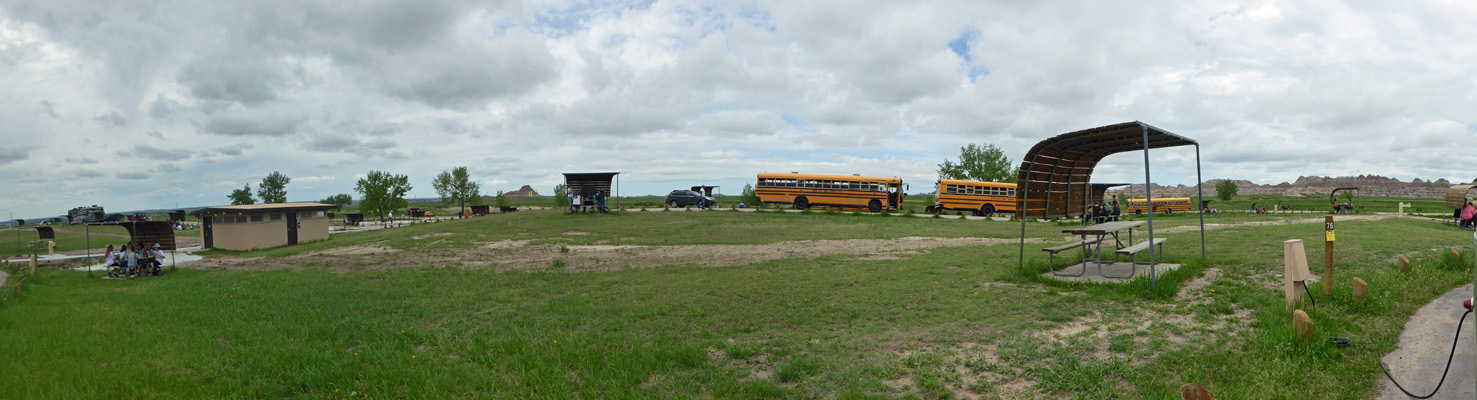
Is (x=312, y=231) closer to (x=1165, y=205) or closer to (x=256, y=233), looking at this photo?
(x=256, y=233)

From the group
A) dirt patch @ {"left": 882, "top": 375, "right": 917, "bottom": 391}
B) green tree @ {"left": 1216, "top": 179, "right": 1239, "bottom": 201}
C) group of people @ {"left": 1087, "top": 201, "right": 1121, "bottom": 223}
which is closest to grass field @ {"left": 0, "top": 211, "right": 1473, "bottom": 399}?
dirt patch @ {"left": 882, "top": 375, "right": 917, "bottom": 391}

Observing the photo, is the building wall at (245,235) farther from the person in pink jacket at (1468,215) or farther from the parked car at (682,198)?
the person in pink jacket at (1468,215)

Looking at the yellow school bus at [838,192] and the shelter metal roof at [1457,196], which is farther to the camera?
the yellow school bus at [838,192]

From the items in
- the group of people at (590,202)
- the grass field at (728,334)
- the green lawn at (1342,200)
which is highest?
the group of people at (590,202)

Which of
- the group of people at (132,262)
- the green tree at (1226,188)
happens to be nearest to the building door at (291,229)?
the group of people at (132,262)

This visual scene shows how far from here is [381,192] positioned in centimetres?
5903

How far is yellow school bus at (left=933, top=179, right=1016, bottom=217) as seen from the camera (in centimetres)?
3516

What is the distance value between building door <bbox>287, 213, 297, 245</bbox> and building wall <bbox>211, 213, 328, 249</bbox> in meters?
0.14

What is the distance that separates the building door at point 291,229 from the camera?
2752 centimetres

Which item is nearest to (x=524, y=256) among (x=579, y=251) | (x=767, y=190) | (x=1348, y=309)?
(x=579, y=251)

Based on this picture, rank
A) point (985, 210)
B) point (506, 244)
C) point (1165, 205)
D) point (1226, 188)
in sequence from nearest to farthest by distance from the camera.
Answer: point (506, 244) < point (985, 210) < point (1165, 205) < point (1226, 188)

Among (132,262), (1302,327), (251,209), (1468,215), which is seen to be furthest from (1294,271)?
(251,209)

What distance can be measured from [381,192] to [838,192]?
46.8m

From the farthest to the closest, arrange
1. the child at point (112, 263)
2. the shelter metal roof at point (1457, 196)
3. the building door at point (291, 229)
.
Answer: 1. the building door at point (291, 229)
2. the shelter metal roof at point (1457, 196)
3. the child at point (112, 263)
